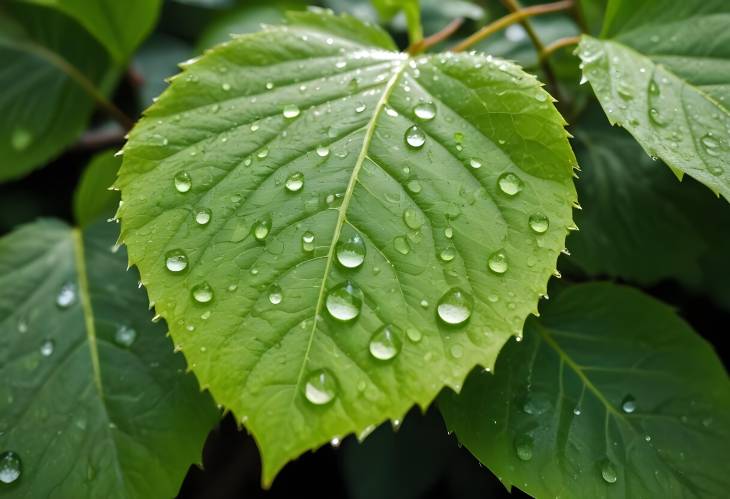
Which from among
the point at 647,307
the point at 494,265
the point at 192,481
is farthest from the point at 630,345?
the point at 192,481

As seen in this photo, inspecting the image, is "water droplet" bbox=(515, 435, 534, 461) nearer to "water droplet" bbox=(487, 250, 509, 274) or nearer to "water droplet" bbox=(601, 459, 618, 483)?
"water droplet" bbox=(601, 459, 618, 483)

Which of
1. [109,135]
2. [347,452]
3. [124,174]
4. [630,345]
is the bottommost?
[347,452]

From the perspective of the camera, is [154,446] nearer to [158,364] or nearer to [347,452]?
[158,364]

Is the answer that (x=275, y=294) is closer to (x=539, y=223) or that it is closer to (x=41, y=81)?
(x=539, y=223)

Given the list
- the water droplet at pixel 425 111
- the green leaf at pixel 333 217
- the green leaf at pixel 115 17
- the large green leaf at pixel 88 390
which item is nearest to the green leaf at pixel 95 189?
the large green leaf at pixel 88 390

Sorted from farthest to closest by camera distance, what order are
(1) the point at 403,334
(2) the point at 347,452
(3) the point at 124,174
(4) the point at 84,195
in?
(2) the point at 347,452
(4) the point at 84,195
(3) the point at 124,174
(1) the point at 403,334

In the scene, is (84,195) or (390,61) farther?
(84,195)
